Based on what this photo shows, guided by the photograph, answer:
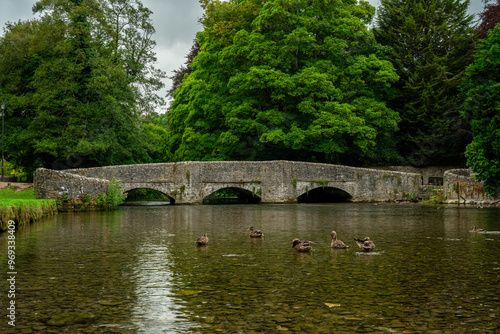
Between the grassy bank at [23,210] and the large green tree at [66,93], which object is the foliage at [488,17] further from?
the grassy bank at [23,210]

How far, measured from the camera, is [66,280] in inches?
299

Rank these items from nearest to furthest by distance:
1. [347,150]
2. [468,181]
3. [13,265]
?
[13,265] < [468,181] < [347,150]

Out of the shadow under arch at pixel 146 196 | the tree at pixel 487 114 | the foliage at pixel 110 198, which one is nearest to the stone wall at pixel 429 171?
the tree at pixel 487 114

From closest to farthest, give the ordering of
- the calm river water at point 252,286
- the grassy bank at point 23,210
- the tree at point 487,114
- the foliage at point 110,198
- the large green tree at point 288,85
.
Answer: the calm river water at point 252,286 → the grassy bank at point 23,210 → the foliage at point 110,198 → the tree at point 487,114 → the large green tree at point 288,85

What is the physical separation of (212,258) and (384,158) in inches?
1429

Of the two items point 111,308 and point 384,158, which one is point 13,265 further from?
point 384,158

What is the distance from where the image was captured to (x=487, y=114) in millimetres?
30781

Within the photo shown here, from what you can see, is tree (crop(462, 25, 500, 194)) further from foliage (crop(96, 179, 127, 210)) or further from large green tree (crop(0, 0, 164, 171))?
large green tree (crop(0, 0, 164, 171))

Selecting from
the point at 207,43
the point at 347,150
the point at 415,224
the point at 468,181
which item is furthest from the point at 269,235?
the point at 207,43

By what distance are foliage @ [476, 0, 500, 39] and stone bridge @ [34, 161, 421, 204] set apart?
11.0m

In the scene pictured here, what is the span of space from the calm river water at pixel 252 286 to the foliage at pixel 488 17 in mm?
28371

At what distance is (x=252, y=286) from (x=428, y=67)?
127 feet

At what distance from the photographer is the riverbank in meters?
14.6

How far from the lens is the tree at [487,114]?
2950 cm
